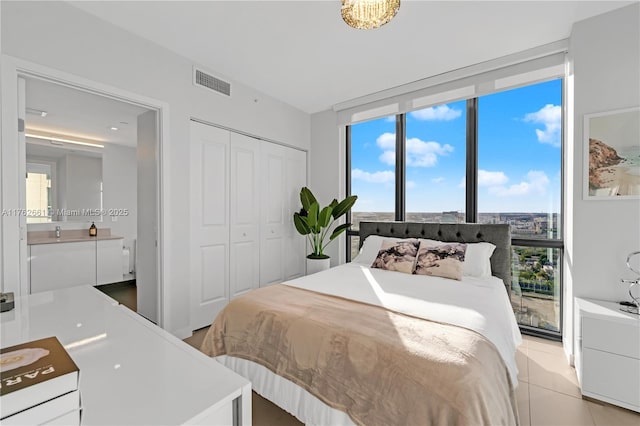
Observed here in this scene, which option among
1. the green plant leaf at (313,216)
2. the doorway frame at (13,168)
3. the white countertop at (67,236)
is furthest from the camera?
the white countertop at (67,236)

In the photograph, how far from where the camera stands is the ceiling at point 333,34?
2.10m

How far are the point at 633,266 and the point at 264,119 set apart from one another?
12.0 ft

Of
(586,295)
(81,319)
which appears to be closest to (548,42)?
(586,295)

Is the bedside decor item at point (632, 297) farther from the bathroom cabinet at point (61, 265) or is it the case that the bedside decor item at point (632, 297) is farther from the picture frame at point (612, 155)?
the bathroom cabinet at point (61, 265)

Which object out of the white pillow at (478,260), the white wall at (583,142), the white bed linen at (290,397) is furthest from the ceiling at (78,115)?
the white wall at (583,142)

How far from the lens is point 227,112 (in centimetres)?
318

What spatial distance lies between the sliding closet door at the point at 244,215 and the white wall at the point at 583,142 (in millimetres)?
3076

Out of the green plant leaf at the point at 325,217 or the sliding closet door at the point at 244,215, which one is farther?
the green plant leaf at the point at 325,217

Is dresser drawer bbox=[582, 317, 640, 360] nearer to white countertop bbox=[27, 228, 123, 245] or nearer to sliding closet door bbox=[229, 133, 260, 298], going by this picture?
sliding closet door bbox=[229, 133, 260, 298]

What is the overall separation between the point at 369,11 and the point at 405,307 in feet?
5.92

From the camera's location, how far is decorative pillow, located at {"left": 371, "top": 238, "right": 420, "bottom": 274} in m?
2.71

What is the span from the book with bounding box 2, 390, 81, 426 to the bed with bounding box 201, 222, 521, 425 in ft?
Answer: 3.49

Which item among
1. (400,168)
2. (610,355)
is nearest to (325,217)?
(400,168)

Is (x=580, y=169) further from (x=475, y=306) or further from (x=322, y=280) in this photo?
(x=322, y=280)
